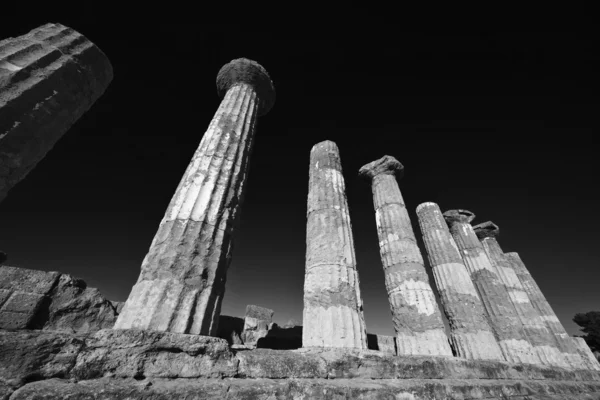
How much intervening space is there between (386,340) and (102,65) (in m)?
12.6

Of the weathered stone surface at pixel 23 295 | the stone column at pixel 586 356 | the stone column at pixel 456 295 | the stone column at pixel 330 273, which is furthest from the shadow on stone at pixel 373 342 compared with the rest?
the stone column at pixel 586 356

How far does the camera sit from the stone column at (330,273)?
4766mm

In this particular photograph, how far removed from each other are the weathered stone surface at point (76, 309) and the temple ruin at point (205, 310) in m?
0.02

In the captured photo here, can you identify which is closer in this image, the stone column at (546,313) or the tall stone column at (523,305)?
the tall stone column at (523,305)

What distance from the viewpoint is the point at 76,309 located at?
425 centimetres

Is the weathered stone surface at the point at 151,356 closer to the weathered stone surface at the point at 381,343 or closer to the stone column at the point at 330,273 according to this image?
the stone column at the point at 330,273

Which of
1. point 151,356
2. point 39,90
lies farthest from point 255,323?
point 39,90

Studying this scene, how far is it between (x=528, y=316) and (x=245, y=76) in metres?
15.8

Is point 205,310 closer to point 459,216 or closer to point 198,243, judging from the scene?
point 198,243

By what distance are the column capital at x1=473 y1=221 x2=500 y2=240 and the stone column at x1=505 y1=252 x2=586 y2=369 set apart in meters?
1.89

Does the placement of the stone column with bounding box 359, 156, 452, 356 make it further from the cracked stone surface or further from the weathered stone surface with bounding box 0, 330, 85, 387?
the weathered stone surface with bounding box 0, 330, 85, 387

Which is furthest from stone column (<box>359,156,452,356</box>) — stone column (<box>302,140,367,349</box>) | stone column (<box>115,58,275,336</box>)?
stone column (<box>115,58,275,336</box>)

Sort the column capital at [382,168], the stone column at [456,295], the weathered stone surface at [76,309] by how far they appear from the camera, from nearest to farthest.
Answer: the weathered stone surface at [76,309]
the stone column at [456,295]
the column capital at [382,168]

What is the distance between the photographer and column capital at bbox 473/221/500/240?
1402cm
